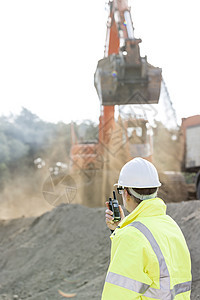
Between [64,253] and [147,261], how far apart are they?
7.57 m

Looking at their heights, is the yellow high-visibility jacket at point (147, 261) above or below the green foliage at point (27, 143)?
below

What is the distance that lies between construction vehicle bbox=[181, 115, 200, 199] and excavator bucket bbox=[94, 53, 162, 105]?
4.56 metres

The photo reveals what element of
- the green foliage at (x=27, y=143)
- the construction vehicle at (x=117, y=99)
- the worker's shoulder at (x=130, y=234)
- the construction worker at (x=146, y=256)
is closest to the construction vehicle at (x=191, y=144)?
the construction vehicle at (x=117, y=99)

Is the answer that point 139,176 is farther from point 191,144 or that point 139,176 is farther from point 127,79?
point 191,144

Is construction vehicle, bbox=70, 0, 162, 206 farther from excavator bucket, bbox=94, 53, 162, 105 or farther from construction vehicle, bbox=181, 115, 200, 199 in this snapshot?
construction vehicle, bbox=181, 115, 200, 199

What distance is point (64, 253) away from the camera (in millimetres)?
8828

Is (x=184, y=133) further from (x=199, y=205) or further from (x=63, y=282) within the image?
(x=63, y=282)

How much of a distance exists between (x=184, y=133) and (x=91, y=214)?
4429mm

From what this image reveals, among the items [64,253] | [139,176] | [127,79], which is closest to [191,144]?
[127,79]

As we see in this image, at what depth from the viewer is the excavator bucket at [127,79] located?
24.3ft

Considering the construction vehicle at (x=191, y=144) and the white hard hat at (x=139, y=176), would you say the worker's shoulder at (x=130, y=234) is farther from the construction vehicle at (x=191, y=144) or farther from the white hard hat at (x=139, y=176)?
the construction vehicle at (x=191, y=144)

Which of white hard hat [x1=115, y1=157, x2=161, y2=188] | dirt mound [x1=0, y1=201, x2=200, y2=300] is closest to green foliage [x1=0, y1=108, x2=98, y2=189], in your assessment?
dirt mound [x1=0, y1=201, x2=200, y2=300]

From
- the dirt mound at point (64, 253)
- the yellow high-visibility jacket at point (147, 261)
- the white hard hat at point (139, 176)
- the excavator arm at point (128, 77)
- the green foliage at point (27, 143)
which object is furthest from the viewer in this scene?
the green foliage at point (27, 143)

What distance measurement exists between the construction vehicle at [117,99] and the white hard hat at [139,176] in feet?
18.6
